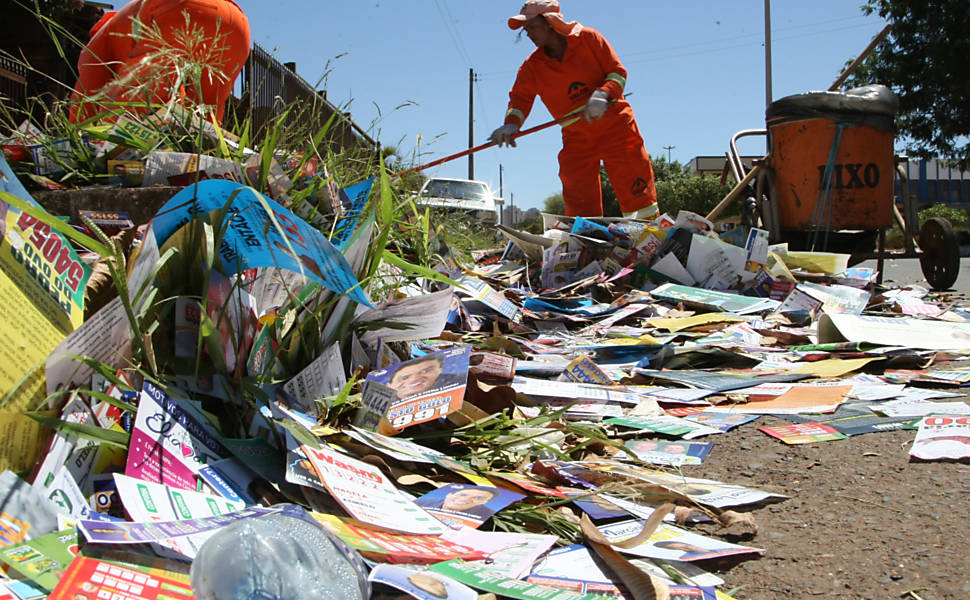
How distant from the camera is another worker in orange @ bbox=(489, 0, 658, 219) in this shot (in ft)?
16.1

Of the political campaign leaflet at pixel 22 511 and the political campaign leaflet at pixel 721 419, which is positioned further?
the political campaign leaflet at pixel 721 419

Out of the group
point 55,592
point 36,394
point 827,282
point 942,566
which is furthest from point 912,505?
point 827,282

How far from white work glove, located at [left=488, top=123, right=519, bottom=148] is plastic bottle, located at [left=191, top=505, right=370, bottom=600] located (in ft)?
13.6

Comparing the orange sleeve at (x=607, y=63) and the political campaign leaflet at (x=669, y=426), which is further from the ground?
the orange sleeve at (x=607, y=63)

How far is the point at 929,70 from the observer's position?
17.1 meters

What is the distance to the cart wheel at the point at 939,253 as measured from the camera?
516 centimetres

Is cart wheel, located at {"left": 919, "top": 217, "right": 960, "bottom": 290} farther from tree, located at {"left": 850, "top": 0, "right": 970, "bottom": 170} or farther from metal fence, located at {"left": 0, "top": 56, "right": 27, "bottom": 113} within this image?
tree, located at {"left": 850, "top": 0, "right": 970, "bottom": 170}

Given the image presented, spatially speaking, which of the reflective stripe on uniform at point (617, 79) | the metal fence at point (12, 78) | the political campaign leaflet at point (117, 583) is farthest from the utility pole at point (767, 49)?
the political campaign leaflet at point (117, 583)

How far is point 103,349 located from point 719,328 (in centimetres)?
261

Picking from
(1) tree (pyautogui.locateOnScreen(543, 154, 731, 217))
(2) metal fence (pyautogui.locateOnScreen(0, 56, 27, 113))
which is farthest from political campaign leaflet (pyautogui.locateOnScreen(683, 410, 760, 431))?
(1) tree (pyautogui.locateOnScreen(543, 154, 731, 217))

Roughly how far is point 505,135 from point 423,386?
12.0 feet

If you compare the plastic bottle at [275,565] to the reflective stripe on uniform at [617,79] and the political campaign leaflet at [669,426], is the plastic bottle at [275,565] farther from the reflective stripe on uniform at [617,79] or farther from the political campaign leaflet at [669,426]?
the reflective stripe on uniform at [617,79]

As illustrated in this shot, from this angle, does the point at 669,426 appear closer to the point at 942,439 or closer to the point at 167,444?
the point at 942,439

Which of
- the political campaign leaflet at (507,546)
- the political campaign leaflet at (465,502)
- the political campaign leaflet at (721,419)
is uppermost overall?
the political campaign leaflet at (465,502)
